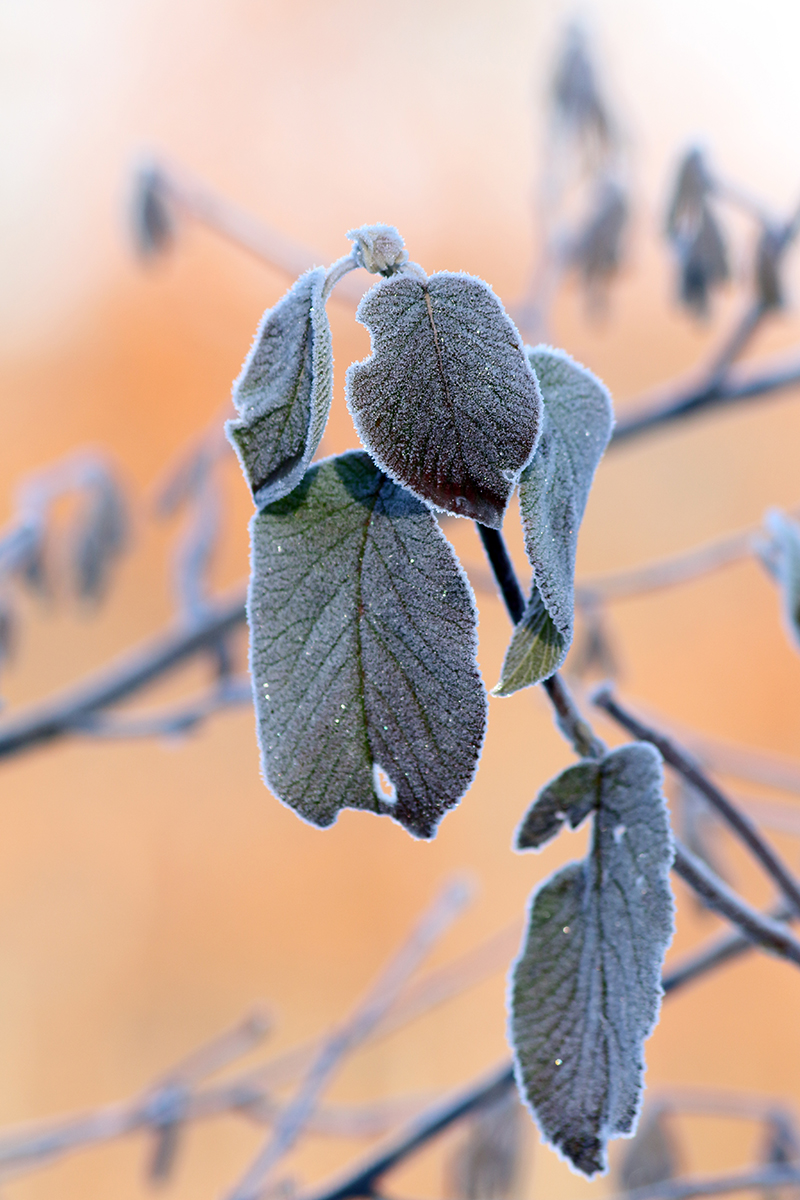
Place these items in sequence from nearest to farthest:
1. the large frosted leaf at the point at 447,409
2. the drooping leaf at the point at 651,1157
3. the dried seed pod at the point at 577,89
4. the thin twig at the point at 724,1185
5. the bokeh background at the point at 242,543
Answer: the large frosted leaf at the point at 447,409, the thin twig at the point at 724,1185, the drooping leaf at the point at 651,1157, the dried seed pod at the point at 577,89, the bokeh background at the point at 242,543

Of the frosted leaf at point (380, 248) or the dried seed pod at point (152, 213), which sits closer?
the frosted leaf at point (380, 248)

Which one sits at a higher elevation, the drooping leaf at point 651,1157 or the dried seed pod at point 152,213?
the dried seed pod at point 152,213

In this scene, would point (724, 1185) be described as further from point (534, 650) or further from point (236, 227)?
point (236, 227)

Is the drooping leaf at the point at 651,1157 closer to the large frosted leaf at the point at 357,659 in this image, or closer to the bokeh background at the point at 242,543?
the large frosted leaf at the point at 357,659

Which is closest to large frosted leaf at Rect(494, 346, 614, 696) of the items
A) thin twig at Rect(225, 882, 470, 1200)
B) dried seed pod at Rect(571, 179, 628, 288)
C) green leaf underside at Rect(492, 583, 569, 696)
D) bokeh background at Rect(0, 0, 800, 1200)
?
green leaf underside at Rect(492, 583, 569, 696)

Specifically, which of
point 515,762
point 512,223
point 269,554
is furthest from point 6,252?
point 269,554

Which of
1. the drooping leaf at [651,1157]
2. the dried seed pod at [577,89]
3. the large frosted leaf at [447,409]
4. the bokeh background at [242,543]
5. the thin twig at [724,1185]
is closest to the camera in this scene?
the large frosted leaf at [447,409]

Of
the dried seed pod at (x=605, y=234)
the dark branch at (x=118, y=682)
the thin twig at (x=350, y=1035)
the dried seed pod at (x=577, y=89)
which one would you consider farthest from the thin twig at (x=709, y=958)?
the dried seed pod at (x=577, y=89)

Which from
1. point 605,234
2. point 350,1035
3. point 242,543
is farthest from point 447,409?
point 242,543
